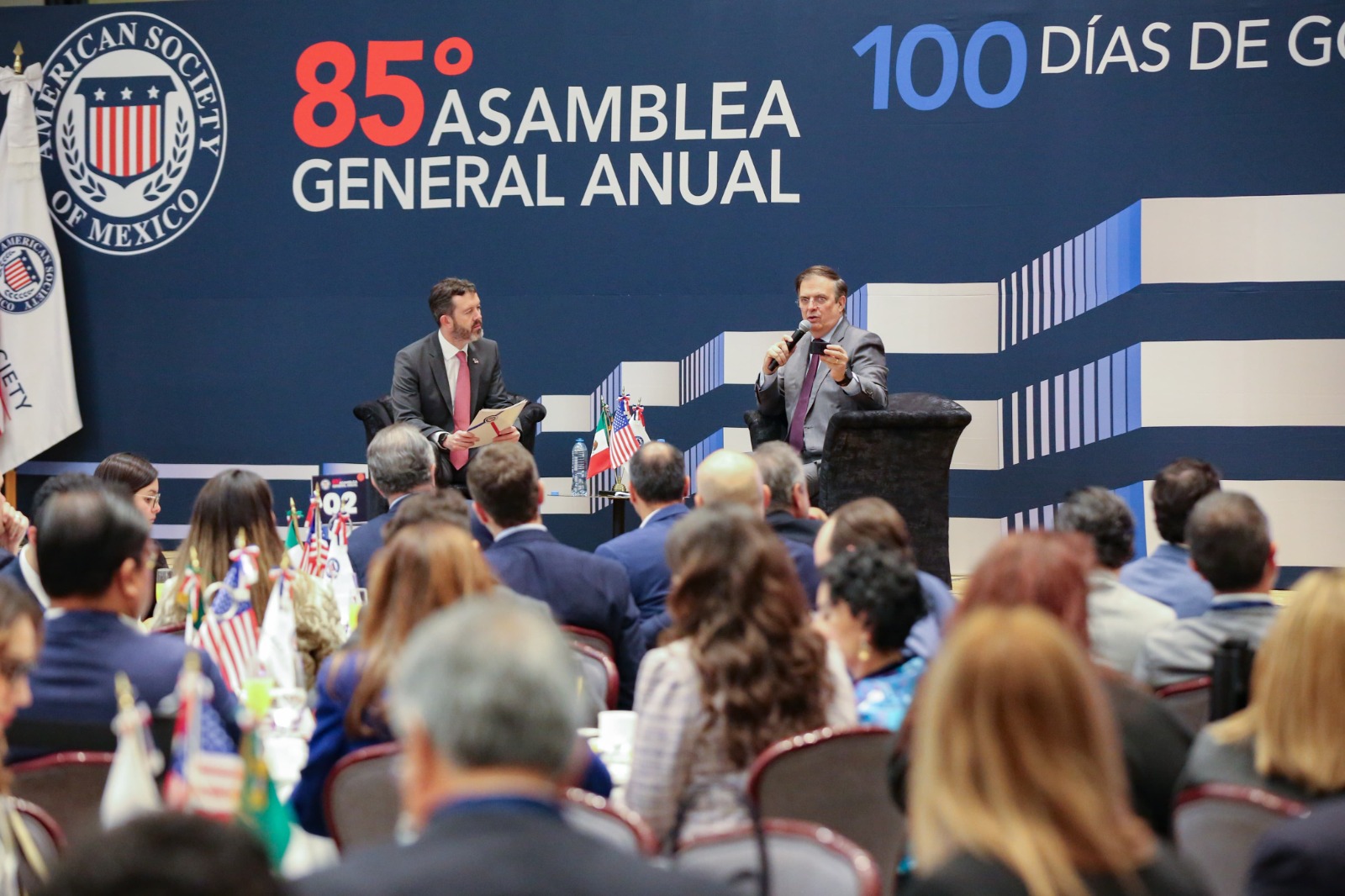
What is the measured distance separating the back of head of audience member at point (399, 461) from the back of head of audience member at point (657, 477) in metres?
0.79

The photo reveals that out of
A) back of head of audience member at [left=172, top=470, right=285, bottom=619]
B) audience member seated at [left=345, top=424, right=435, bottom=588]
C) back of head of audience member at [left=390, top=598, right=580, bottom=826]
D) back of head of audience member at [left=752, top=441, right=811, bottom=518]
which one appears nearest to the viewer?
back of head of audience member at [left=390, top=598, right=580, bottom=826]

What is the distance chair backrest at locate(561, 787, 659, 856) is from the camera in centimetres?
191

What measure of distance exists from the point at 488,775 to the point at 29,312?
759cm

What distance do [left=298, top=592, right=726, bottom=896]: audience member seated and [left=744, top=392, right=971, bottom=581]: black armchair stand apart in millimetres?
4843

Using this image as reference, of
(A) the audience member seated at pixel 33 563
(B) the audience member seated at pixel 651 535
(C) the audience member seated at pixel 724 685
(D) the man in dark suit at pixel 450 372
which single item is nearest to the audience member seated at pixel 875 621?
(C) the audience member seated at pixel 724 685

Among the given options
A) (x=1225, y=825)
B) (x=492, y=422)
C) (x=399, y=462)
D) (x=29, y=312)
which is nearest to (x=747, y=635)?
(x=1225, y=825)

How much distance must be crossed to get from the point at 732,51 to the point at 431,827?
6.78 m

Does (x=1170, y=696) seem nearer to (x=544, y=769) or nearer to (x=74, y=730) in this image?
(x=544, y=769)

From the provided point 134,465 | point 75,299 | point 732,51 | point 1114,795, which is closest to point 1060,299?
point 732,51

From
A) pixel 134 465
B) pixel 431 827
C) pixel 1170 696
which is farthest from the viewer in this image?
pixel 134 465

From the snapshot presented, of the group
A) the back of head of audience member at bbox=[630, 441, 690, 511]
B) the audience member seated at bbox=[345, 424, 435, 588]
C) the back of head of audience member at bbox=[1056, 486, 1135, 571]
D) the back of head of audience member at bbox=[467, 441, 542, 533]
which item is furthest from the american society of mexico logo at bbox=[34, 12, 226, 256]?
the back of head of audience member at bbox=[1056, 486, 1135, 571]

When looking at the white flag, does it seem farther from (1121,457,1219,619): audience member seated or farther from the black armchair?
(1121,457,1219,619): audience member seated

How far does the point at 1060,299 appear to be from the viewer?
7344mm

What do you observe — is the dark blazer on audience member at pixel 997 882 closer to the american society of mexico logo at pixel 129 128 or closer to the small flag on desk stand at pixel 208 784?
the small flag on desk stand at pixel 208 784
